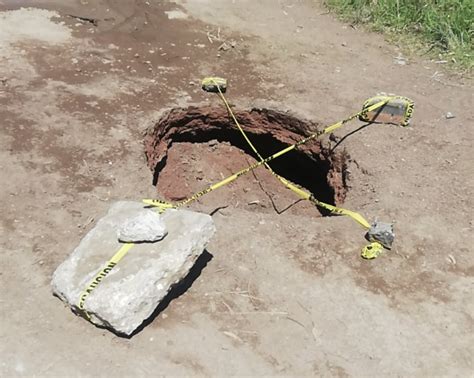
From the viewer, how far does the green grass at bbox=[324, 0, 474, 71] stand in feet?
24.5

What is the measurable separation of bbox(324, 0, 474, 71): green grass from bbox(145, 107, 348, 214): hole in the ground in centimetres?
231

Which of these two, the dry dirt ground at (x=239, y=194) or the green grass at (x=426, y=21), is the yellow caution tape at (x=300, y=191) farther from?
the green grass at (x=426, y=21)

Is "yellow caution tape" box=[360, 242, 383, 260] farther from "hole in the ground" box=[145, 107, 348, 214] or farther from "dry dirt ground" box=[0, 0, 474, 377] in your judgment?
"hole in the ground" box=[145, 107, 348, 214]

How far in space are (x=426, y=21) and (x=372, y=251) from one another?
14.4 ft

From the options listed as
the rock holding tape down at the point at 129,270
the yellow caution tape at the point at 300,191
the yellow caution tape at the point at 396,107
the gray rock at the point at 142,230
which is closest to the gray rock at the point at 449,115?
the yellow caution tape at the point at 396,107

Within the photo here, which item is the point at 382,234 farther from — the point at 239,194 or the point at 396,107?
the point at 239,194

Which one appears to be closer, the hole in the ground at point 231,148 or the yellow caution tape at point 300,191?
the yellow caution tape at point 300,191

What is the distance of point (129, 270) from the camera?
3.84 meters

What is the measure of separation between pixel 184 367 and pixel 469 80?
4984mm

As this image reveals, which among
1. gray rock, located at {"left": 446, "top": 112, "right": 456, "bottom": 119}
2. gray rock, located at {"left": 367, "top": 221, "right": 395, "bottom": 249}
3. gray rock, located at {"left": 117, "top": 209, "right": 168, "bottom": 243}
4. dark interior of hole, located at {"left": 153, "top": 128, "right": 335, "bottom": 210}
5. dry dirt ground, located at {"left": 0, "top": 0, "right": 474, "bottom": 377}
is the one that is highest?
gray rock, located at {"left": 117, "top": 209, "right": 168, "bottom": 243}

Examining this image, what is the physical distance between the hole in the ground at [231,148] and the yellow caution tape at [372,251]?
1.15m

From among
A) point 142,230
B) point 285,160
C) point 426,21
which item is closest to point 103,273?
point 142,230

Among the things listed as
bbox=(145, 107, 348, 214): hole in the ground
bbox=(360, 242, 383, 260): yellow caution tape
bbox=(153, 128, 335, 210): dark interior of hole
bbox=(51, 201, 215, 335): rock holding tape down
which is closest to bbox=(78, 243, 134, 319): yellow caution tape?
bbox=(51, 201, 215, 335): rock holding tape down

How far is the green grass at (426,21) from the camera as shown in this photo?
7473 mm
